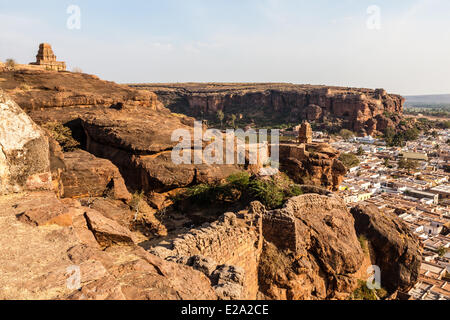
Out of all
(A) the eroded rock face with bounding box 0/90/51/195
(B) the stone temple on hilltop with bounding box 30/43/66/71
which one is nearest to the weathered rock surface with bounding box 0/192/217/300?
(A) the eroded rock face with bounding box 0/90/51/195

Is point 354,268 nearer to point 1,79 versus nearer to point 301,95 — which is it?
point 1,79

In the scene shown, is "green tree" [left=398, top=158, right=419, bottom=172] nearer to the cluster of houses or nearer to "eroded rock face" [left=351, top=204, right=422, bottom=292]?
the cluster of houses

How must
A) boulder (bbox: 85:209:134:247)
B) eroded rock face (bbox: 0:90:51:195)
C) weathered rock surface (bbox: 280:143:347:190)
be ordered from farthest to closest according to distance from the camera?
weathered rock surface (bbox: 280:143:347:190), eroded rock face (bbox: 0:90:51:195), boulder (bbox: 85:209:134:247)

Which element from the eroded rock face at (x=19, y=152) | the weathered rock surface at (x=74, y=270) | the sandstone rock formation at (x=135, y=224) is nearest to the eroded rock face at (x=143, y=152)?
the sandstone rock formation at (x=135, y=224)

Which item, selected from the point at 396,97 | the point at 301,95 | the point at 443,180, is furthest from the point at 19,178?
the point at 396,97

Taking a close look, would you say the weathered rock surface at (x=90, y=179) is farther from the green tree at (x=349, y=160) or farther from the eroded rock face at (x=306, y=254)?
the green tree at (x=349, y=160)

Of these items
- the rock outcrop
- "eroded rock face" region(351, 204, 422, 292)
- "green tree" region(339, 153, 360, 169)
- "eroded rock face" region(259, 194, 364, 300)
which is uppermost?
the rock outcrop
